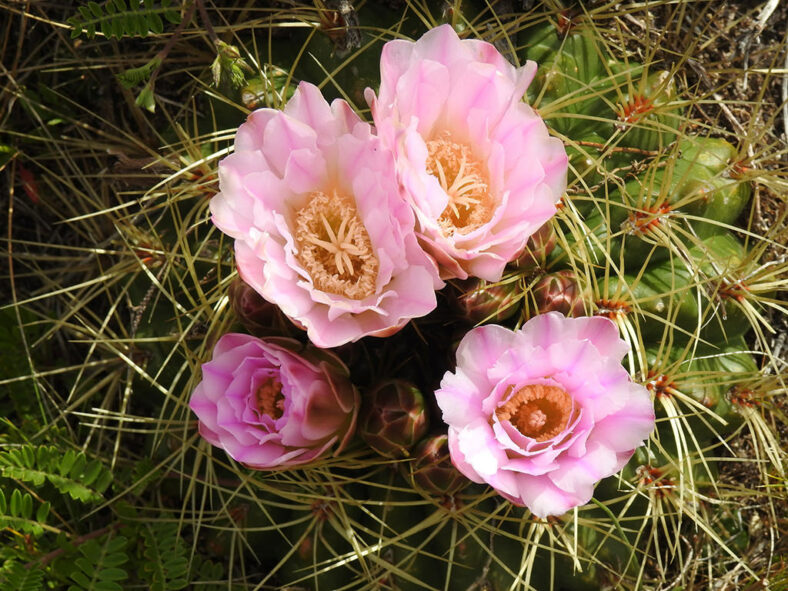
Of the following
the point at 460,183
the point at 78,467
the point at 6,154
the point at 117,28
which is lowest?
the point at 78,467

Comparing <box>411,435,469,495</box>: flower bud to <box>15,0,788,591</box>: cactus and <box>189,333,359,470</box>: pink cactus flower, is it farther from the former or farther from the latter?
<box>189,333,359,470</box>: pink cactus flower

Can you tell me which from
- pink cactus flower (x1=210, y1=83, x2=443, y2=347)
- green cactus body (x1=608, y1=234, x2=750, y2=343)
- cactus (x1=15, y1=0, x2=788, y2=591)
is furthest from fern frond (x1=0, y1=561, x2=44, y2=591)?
green cactus body (x1=608, y1=234, x2=750, y2=343)

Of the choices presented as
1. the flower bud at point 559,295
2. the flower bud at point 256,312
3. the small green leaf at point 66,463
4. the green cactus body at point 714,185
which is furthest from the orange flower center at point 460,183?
the small green leaf at point 66,463

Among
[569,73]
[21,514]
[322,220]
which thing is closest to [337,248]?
[322,220]

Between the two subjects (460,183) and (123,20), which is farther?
(123,20)

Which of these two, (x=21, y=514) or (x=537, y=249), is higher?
(x=537, y=249)

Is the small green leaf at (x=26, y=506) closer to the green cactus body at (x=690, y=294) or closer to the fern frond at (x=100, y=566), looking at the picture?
the fern frond at (x=100, y=566)

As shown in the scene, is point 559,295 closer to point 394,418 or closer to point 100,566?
point 394,418
